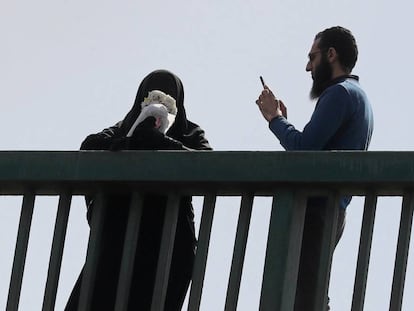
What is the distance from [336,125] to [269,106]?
0.51 m

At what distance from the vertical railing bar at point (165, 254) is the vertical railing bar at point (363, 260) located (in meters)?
0.81

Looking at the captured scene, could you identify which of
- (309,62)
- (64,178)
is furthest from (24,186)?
(309,62)

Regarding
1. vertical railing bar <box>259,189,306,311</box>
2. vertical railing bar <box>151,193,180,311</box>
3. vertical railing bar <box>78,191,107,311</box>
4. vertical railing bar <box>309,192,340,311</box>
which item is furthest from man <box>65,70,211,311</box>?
vertical railing bar <box>309,192,340,311</box>

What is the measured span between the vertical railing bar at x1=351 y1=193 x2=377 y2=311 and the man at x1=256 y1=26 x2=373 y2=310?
340mm

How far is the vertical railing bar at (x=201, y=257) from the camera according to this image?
18.8ft

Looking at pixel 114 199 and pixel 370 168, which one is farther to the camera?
pixel 114 199

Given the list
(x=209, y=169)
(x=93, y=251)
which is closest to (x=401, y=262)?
(x=209, y=169)

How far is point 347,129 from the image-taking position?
6547 millimetres

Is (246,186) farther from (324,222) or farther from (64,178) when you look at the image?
(64,178)

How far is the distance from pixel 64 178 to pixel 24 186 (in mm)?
227

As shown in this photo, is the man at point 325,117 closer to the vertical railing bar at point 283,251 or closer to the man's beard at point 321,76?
the man's beard at point 321,76

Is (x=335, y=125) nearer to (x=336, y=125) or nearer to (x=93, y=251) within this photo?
(x=336, y=125)

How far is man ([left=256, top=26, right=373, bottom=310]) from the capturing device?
611 centimetres

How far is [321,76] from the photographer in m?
6.99
